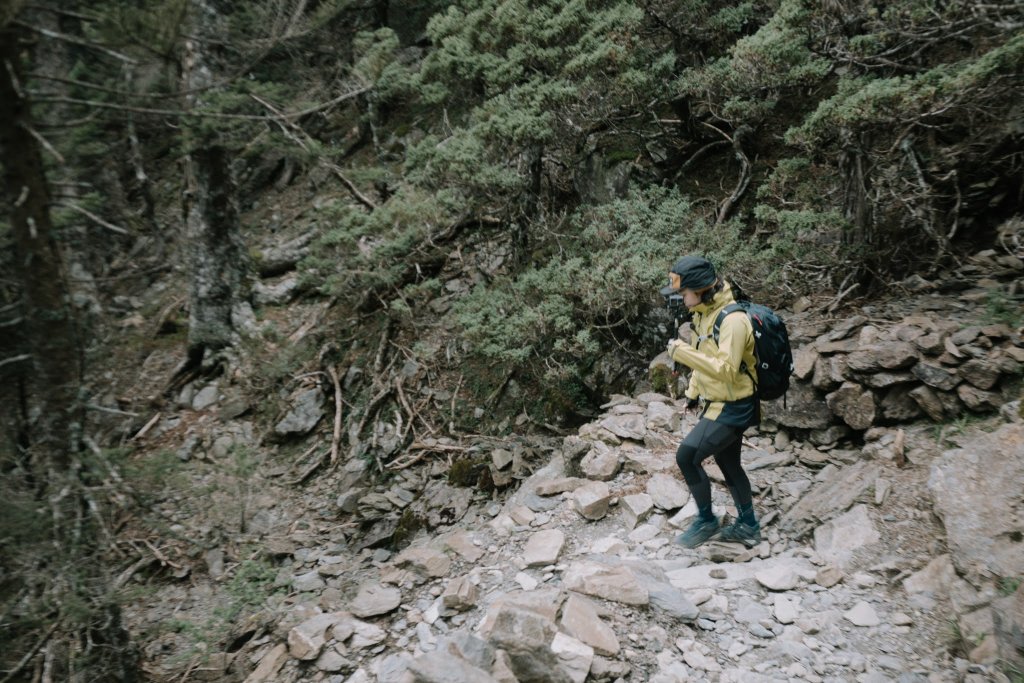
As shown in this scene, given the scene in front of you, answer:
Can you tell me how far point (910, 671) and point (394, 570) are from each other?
3.97 metres

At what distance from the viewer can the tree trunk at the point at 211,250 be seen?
10023mm

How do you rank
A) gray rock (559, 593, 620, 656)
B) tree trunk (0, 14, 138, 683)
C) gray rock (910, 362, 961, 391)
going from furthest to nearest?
gray rock (910, 362, 961, 391) < tree trunk (0, 14, 138, 683) < gray rock (559, 593, 620, 656)

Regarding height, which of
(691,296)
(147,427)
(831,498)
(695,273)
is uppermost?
(695,273)

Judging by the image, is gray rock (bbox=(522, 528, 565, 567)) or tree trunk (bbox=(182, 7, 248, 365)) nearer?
gray rock (bbox=(522, 528, 565, 567))

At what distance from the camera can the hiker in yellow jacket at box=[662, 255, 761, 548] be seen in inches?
147

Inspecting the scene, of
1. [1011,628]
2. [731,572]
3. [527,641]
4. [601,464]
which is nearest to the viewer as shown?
[1011,628]

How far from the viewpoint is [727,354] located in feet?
12.2

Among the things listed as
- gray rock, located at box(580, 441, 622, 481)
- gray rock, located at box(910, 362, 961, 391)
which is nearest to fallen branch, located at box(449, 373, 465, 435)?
gray rock, located at box(580, 441, 622, 481)

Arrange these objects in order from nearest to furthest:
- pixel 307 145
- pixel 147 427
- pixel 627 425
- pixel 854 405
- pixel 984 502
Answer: pixel 984 502
pixel 854 405
pixel 627 425
pixel 307 145
pixel 147 427

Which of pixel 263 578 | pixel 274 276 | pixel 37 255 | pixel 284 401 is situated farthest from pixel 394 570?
pixel 274 276

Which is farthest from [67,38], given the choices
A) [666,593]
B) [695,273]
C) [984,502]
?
[984,502]

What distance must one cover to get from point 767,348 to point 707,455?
34.9 inches

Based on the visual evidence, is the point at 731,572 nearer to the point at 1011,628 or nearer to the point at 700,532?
the point at 700,532

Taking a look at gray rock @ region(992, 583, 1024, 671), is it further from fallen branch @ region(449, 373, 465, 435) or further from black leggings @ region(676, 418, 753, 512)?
fallen branch @ region(449, 373, 465, 435)
